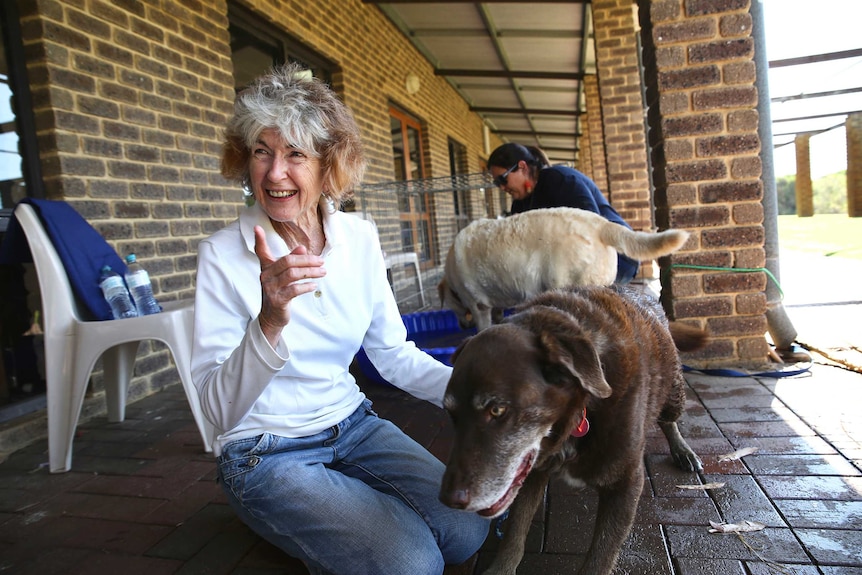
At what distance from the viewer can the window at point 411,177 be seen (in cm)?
798

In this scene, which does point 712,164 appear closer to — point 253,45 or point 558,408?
point 558,408

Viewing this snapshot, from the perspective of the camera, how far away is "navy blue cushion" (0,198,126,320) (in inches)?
106

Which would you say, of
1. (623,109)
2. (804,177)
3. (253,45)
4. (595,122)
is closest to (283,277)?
(253,45)

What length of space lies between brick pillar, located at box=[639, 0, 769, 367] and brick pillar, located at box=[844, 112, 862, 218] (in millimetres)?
6928

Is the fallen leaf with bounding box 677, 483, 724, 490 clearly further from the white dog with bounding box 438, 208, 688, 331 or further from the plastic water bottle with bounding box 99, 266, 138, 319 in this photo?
the plastic water bottle with bounding box 99, 266, 138, 319

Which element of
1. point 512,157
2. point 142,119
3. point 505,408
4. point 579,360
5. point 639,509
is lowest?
point 639,509

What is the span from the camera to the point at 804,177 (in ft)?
41.3

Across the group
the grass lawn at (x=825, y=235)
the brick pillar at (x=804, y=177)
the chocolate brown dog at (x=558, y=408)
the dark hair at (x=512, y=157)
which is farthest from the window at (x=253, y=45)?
the brick pillar at (x=804, y=177)

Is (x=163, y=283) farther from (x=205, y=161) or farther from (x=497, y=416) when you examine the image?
(x=497, y=416)

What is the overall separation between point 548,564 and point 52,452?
2.48 meters

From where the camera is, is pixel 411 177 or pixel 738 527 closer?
pixel 738 527

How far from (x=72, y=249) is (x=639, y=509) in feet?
9.65

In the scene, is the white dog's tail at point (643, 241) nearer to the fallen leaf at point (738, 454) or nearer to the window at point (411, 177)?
the fallen leaf at point (738, 454)

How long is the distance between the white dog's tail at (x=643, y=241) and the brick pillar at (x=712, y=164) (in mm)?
435
